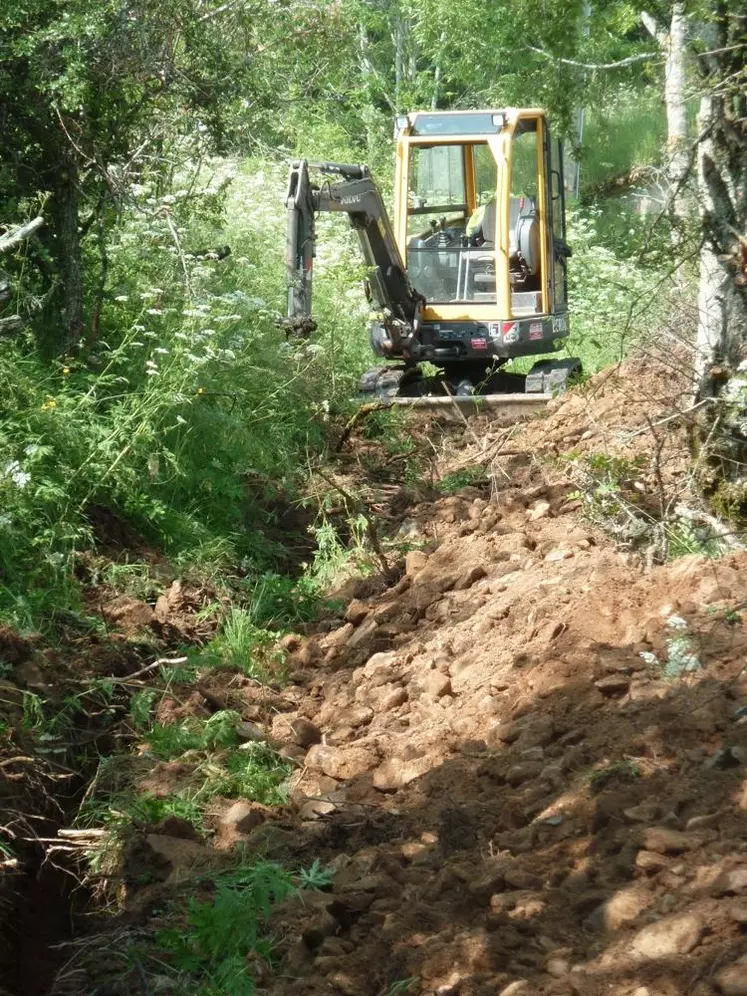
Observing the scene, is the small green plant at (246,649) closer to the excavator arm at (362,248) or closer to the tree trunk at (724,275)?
the tree trunk at (724,275)

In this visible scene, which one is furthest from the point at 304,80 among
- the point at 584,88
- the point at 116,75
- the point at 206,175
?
the point at 116,75

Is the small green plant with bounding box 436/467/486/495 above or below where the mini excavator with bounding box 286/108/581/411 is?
below

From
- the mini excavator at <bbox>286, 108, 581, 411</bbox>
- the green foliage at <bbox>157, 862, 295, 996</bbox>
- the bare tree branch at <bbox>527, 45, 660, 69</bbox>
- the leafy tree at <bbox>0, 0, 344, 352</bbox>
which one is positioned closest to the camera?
the green foliage at <bbox>157, 862, 295, 996</bbox>

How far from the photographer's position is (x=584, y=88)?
1236cm

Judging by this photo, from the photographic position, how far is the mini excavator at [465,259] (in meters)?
13.4

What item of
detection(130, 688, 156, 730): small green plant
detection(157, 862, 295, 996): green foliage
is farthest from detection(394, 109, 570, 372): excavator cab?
detection(157, 862, 295, 996): green foliage

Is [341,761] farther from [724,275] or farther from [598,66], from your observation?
[598,66]

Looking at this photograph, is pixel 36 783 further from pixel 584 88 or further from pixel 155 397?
pixel 584 88

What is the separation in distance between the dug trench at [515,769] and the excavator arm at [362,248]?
3956 millimetres

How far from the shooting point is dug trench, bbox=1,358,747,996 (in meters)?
3.88

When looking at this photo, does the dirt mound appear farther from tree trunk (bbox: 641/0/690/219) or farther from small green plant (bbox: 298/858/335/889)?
tree trunk (bbox: 641/0/690/219)

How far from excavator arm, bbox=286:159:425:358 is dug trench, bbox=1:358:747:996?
3956 mm

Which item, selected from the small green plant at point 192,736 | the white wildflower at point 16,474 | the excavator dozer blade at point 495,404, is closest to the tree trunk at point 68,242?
the white wildflower at point 16,474

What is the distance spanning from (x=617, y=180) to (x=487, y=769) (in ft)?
83.3
